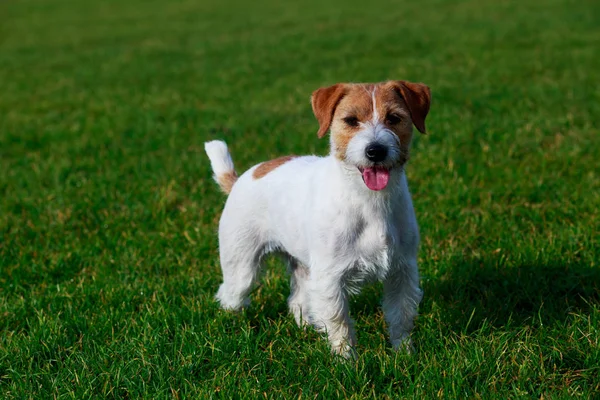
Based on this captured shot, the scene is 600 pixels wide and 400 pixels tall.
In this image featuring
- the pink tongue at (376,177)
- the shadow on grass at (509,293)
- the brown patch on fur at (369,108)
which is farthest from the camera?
the shadow on grass at (509,293)

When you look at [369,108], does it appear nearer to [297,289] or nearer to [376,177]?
[376,177]

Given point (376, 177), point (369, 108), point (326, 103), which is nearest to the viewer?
point (376, 177)

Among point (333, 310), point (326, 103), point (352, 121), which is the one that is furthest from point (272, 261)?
point (352, 121)

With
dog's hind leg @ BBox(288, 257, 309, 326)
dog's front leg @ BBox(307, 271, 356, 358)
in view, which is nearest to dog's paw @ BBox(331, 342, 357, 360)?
dog's front leg @ BBox(307, 271, 356, 358)

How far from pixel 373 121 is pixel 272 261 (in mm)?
2234

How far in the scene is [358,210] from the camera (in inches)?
162

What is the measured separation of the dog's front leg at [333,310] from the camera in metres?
4.17

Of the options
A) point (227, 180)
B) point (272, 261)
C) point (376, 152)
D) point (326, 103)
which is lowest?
point (272, 261)

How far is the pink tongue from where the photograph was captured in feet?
13.0

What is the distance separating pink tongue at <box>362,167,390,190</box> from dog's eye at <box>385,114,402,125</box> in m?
0.32

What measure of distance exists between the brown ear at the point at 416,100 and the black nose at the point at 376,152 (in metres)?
0.46

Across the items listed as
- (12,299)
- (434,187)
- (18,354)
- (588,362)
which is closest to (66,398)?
(18,354)

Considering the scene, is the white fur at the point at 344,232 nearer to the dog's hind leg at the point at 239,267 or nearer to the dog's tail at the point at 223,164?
the dog's hind leg at the point at 239,267

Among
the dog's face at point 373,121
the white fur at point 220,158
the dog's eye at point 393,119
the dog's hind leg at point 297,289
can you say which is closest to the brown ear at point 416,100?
the dog's face at point 373,121
